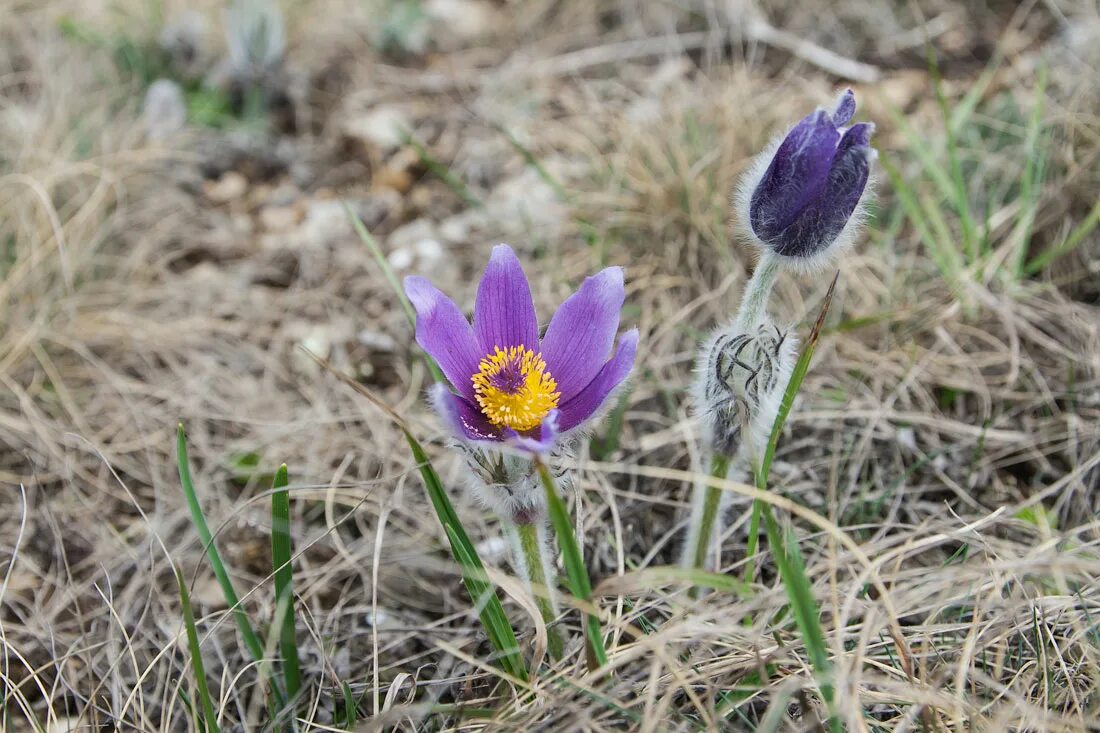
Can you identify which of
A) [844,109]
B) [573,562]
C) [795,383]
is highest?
[844,109]

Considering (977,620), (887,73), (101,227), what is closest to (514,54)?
(887,73)

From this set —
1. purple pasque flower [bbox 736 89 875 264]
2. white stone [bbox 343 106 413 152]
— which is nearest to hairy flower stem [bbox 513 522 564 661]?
purple pasque flower [bbox 736 89 875 264]

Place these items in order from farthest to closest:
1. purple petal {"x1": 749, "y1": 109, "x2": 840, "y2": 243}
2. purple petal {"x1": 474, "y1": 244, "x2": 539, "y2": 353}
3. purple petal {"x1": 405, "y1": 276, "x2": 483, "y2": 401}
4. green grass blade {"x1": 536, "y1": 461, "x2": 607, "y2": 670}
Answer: purple petal {"x1": 474, "y1": 244, "x2": 539, "y2": 353} < purple petal {"x1": 405, "y1": 276, "x2": 483, "y2": 401} < purple petal {"x1": 749, "y1": 109, "x2": 840, "y2": 243} < green grass blade {"x1": 536, "y1": 461, "x2": 607, "y2": 670}

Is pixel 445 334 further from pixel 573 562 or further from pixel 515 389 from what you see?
pixel 573 562

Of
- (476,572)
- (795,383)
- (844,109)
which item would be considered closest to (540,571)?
(476,572)

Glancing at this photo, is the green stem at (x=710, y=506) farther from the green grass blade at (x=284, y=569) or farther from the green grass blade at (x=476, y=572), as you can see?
the green grass blade at (x=284, y=569)

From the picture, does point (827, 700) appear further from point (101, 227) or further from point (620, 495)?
point (101, 227)

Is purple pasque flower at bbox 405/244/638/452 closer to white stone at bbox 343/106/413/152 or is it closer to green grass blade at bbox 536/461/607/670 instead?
green grass blade at bbox 536/461/607/670
